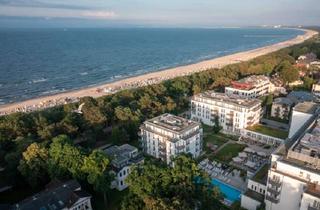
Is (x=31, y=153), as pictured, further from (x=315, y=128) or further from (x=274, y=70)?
(x=274, y=70)

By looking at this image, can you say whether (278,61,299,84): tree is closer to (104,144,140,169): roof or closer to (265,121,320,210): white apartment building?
(265,121,320,210): white apartment building

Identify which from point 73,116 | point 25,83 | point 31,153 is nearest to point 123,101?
point 73,116

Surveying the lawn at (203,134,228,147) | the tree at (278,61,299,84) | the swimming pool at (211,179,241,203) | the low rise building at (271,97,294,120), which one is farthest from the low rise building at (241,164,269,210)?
the tree at (278,61,299,84)

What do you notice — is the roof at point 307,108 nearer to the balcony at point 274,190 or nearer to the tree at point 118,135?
the balcony at point 274,190

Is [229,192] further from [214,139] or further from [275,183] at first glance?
[214,139]

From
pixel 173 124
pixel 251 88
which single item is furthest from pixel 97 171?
pixel 251 88
